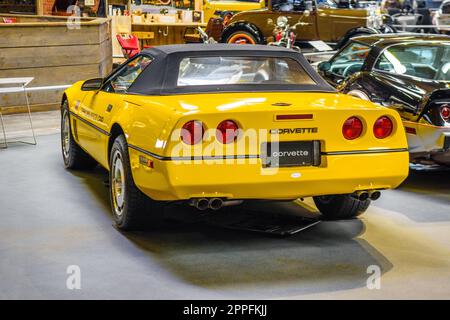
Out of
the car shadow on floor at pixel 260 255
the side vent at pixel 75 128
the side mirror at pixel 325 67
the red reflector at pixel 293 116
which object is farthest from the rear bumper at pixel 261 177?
the side mirror at pixel 325 67

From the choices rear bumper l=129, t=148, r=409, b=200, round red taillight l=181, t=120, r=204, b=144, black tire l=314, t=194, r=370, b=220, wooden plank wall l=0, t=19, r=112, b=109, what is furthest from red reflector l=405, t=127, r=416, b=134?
wooden plank wall l=0, t=19, r=112, b=109

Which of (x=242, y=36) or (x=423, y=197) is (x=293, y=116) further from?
(x=242, y=36)

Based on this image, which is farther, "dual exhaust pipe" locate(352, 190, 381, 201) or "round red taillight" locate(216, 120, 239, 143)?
"dual exhaust pipe" locate(352, 190, 381, 201)

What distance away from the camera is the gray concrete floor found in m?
4.46

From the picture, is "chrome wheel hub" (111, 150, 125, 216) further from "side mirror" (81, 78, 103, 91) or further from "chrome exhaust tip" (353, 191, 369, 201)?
"chrome exhaust tip" (353, 191, 369, 201)

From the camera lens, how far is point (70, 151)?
7.48m

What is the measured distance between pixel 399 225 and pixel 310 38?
1262 centimetres

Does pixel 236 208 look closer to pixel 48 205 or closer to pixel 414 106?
pixel 48 205

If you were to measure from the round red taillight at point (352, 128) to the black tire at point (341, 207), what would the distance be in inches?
31.5

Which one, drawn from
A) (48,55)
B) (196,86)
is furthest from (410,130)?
(48,55)

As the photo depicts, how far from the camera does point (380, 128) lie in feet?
17.1

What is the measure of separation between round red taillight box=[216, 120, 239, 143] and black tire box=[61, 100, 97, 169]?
9.16ft

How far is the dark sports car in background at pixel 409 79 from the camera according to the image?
6805 mm
